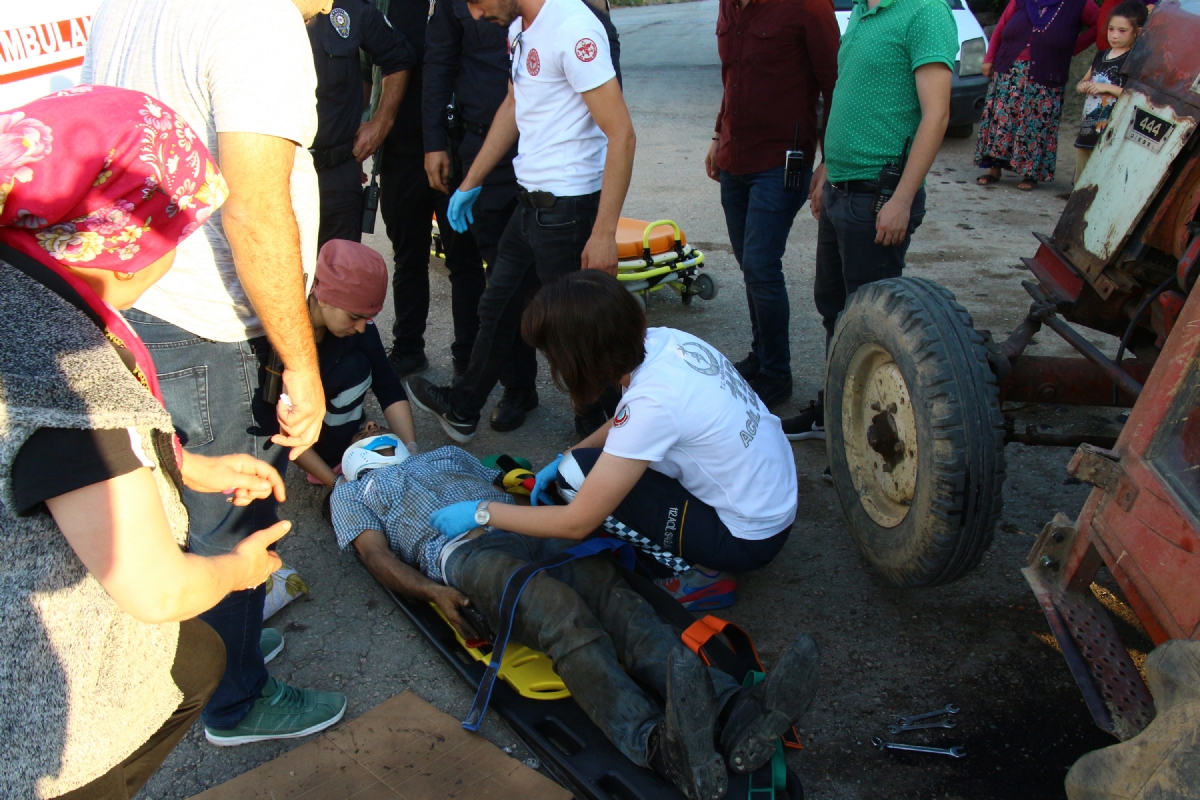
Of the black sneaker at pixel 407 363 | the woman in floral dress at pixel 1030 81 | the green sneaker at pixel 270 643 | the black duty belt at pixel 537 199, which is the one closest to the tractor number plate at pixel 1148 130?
the black duty belt at pixel 537 199

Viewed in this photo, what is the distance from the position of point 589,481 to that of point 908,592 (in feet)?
4.00

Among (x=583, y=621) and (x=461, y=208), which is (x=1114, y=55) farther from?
(x=583, y=621)

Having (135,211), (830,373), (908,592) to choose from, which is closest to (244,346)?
(135,211)

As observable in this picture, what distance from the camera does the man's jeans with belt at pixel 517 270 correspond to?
10.8 feet

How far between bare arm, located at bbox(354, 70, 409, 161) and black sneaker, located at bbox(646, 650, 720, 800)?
117 inches

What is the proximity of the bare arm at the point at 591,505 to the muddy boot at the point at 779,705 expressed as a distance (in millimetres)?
634

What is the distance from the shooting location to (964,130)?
9234 millimetres

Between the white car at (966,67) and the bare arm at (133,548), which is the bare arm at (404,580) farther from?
the white car at (966,67)

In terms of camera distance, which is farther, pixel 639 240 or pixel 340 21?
pixel 639 240

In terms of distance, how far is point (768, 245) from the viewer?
3.78 m

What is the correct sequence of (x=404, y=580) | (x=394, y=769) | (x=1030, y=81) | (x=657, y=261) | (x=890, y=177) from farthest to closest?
(x=1030, y=81) < (x=657, y=261) < (x=890, y=177) < (x=404, y=580) < (x=394, y=769)

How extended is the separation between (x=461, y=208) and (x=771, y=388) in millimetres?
1663

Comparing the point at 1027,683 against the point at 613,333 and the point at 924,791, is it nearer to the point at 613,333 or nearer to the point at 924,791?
the point at 924,791

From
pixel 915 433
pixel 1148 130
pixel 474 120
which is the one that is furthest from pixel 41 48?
pixel 1148 130
